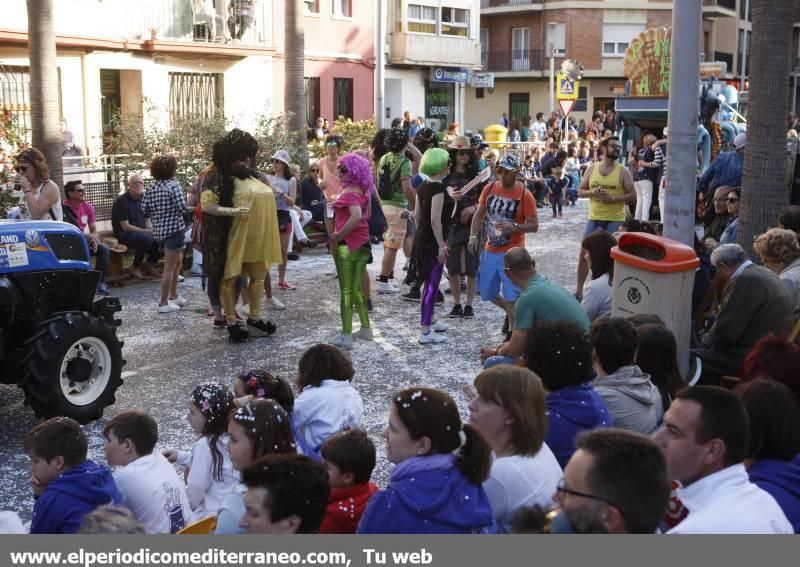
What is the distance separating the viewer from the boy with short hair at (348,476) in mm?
3662

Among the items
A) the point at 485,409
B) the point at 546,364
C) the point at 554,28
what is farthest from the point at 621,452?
the point at 554,28

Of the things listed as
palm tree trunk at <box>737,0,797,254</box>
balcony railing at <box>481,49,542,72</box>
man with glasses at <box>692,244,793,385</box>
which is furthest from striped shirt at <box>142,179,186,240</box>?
balcony railing at <box>481,49,542,72</box>

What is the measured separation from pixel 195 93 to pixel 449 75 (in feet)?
47.9

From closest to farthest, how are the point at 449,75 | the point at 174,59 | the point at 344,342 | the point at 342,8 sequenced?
the point at 344,342 < the point at 174,59 < the point at 342,8 < the point at 449,75

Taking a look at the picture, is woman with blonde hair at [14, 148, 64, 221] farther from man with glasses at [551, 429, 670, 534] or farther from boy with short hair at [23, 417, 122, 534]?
man with glasses at [551, 429, 670, 534]

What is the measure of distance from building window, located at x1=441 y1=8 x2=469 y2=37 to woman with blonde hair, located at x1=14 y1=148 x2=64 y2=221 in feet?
99.2

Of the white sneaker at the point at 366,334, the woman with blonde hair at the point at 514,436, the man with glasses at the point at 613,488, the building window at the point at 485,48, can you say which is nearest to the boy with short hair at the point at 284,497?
the woman with blonde hair at the point at 514,436

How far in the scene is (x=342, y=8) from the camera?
101 ft

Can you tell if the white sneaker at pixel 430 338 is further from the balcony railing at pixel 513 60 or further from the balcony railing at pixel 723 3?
the balcony railing at pixel 723 3

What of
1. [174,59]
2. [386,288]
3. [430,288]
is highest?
[174,59]

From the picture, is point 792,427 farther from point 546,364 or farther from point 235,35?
point 235,35

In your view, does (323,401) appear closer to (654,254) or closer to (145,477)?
(145,477)

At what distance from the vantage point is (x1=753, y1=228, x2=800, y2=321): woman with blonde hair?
6.61 meters

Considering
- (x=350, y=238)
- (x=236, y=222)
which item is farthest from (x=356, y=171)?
(x=236, y=222)
